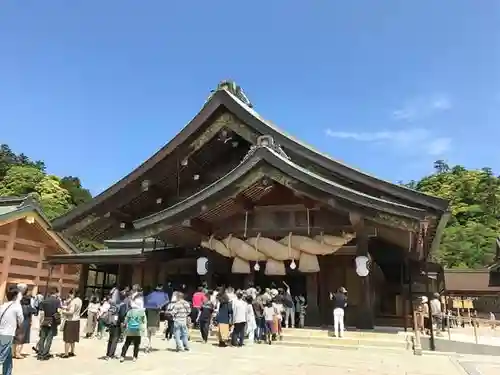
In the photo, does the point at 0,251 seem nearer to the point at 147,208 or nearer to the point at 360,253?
the point at 147,208

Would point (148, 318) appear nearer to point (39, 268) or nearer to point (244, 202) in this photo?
point (244, 202)

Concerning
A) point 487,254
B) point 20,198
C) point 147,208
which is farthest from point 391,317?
point 487,254

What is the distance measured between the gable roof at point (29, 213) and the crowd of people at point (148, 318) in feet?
27.1

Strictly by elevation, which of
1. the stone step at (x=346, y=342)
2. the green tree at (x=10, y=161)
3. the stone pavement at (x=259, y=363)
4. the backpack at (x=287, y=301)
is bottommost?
the stone pavement at (x=259, y=363)

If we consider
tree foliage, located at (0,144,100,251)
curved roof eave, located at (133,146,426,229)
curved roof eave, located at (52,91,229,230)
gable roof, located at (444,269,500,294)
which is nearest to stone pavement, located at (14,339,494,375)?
curved roof eave, located at (133,146,426,229)

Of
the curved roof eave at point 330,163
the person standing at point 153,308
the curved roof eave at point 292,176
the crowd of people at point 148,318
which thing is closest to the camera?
the crowd of people at point 148,318

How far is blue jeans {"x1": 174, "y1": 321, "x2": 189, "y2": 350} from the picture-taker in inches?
400

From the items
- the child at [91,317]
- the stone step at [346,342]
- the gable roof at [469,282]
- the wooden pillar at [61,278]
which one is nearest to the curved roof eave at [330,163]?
the stone step at [346,342]

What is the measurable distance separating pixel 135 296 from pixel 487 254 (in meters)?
64.9

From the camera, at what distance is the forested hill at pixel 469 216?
62906 millimetres

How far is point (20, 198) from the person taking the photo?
928 inches

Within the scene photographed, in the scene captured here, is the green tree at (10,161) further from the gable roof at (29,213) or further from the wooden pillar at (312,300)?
the wooden pillar at (312,300)

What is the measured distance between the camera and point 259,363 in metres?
8.53

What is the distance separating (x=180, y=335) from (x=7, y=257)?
14267 millimetres
